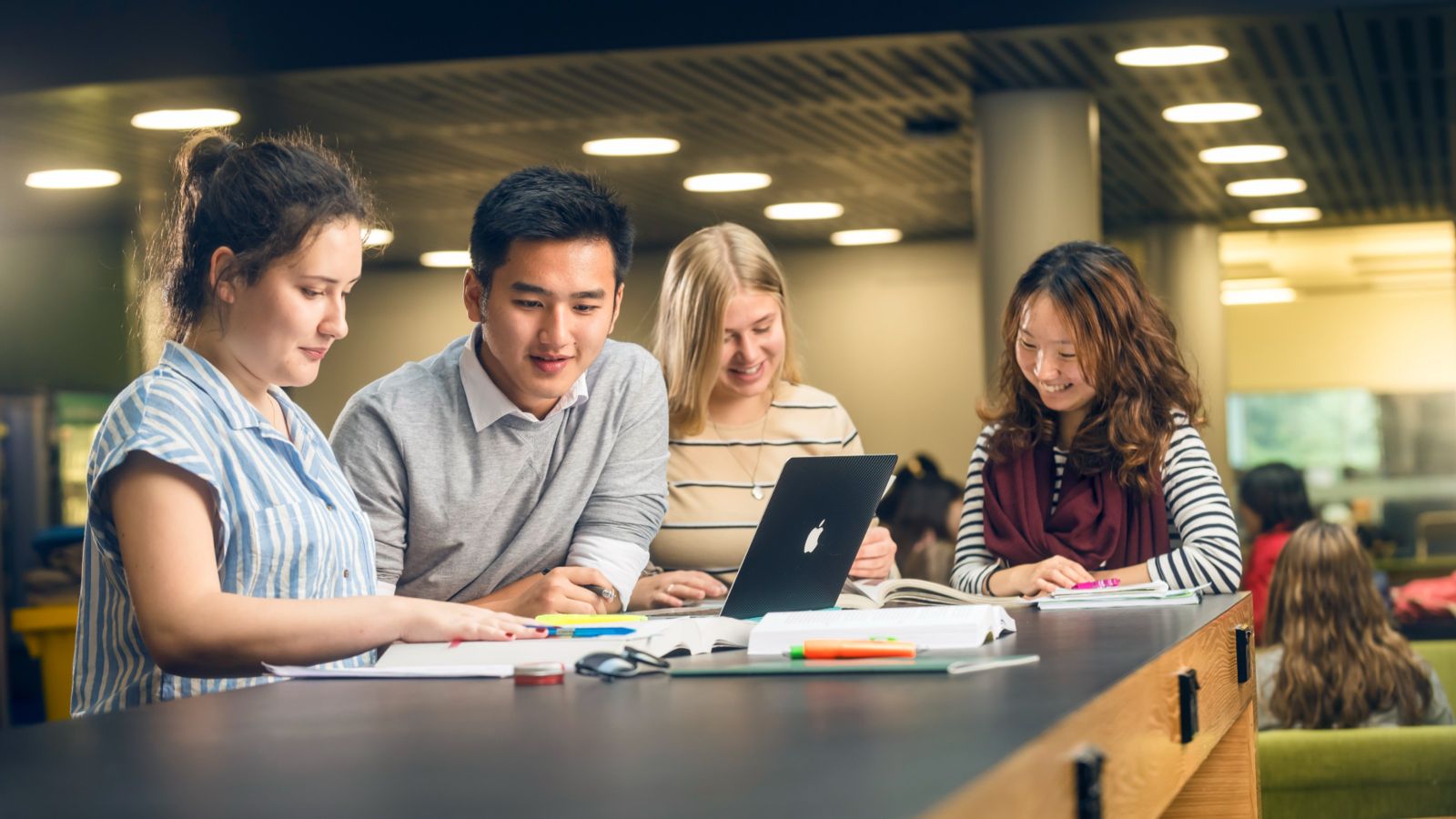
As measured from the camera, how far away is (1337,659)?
3.92 m

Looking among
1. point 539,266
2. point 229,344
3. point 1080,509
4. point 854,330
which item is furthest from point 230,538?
point 854,330

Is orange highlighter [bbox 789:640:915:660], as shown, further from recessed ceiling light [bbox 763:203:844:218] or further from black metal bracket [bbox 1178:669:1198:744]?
recessed ceiling light [bbox 763:203:844:218]

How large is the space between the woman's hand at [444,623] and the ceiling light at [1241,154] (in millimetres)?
6398

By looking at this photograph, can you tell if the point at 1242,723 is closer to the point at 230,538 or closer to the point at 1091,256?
the point at 1091,256

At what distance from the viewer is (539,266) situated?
2387 millimetres

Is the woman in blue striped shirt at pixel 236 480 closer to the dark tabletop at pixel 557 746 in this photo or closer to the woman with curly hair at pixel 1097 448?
the dark tabletop at pixel 557 746

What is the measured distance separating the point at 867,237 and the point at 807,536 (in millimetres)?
8426

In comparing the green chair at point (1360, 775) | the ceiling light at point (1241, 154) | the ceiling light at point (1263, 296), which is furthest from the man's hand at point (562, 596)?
the ceiling light at point (1263, 296)

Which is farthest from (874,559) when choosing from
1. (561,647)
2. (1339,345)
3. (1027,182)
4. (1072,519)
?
(1339,345)

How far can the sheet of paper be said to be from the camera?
1.58 meters

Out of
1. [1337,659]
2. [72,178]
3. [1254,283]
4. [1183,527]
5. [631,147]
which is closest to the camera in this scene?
[1183,527]

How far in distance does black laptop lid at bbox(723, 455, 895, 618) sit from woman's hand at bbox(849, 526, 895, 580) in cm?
53

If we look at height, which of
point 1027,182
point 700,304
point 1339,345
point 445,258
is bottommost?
point 700,304

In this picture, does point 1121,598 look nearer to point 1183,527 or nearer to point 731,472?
point 1183,527
